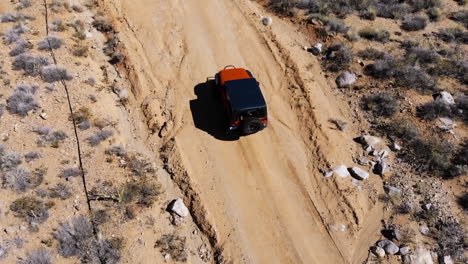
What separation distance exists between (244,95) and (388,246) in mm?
7225

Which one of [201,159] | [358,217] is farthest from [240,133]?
[358,217]

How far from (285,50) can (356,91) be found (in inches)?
158

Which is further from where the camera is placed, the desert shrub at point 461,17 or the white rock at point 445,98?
the desert shrub at point 461,17

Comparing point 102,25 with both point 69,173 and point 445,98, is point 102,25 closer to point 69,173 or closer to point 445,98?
point 69,173

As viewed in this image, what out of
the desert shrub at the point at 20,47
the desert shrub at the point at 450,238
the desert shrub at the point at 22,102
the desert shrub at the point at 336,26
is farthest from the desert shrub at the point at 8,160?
the desert shrub at the point at 336,26

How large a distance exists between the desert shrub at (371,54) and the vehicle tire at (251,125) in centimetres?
735

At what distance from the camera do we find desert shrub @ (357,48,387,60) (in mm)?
19297

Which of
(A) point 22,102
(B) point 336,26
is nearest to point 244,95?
(B) point 336,26

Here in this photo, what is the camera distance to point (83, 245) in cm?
1305

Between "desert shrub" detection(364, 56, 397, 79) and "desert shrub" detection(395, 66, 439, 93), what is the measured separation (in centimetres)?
35

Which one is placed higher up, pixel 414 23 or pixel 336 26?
pixel 414 23

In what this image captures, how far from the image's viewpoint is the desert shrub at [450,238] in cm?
1311

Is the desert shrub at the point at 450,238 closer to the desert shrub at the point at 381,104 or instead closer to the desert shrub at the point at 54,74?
the desert shrub at the point at 381,104

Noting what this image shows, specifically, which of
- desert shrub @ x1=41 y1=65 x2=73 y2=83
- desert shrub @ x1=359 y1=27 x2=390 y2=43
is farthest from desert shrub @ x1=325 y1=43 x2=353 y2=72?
desert shrub @ x1=41 y1=65 x2=73 y2=83
